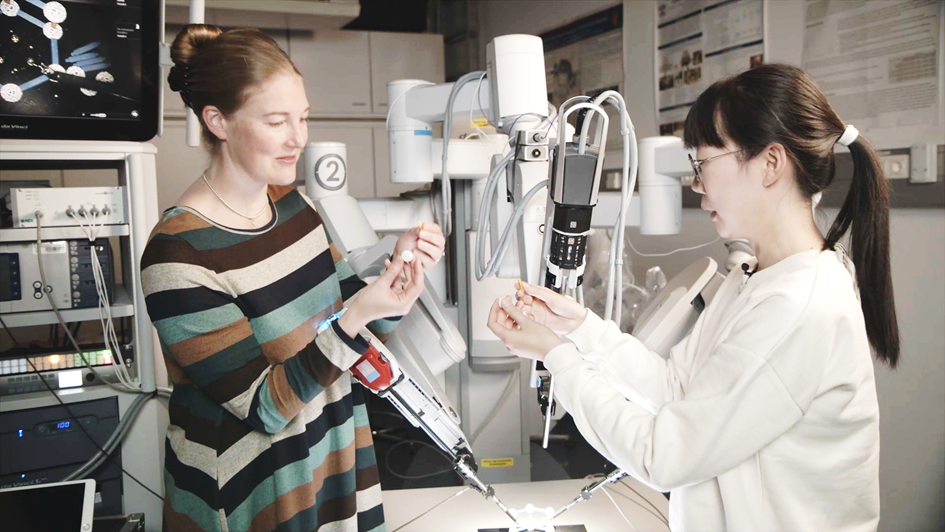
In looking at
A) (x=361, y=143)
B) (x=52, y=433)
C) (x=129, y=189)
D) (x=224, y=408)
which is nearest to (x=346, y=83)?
(x=361, y=143)

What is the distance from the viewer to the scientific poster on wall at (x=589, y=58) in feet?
9.47

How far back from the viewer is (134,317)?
59.9 inches

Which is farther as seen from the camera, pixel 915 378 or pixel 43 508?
pixel 915 378

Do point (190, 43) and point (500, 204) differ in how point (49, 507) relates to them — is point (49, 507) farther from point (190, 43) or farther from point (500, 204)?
point (500, 204)

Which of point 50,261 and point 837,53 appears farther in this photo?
point 837,53

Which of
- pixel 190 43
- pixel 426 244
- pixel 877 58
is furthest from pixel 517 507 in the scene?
pixel 877 58

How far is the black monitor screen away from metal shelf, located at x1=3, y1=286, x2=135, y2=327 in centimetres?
47

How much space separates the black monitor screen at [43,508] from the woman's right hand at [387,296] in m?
0.55

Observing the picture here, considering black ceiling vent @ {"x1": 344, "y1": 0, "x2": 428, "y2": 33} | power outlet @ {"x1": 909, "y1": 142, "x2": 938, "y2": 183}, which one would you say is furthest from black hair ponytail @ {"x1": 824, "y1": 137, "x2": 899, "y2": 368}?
black ceiling vent @ {"x1": 344, "y1": 0, "x2": 428, "y2": 33}

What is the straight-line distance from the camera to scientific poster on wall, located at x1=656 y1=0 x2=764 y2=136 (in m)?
2.21

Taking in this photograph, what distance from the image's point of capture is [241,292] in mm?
1069

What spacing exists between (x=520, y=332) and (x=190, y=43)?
0.71m

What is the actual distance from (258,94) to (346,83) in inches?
114

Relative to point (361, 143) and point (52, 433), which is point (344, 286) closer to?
point (52, 433)
